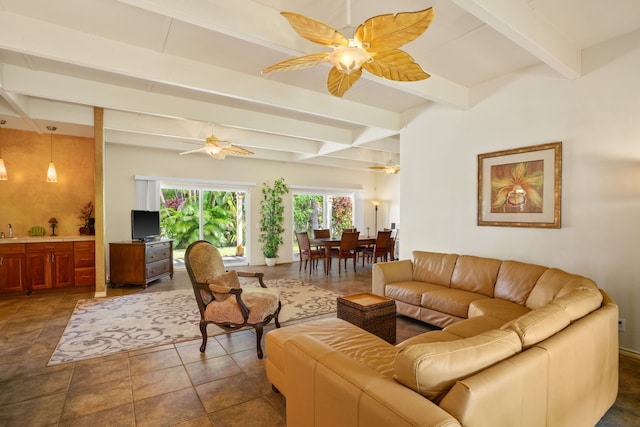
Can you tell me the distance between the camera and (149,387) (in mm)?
2492

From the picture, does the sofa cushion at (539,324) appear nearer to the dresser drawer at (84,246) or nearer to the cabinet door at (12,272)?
the dresser drawer at (84,246)

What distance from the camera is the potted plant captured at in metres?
8.17

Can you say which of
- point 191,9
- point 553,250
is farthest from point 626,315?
point 191,9

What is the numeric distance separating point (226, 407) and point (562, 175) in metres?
3.93

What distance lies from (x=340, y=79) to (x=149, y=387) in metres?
2.86

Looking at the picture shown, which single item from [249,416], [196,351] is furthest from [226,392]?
[196,351]

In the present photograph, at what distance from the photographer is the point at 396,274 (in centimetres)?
428

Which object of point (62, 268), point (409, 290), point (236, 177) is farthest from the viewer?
point (236, 177)

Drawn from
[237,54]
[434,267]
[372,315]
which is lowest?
[372,315]

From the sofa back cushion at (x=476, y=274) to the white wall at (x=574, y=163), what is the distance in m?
0.41

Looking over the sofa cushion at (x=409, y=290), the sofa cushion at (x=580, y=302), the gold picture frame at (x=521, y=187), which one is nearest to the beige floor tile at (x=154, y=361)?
the sofa cushion at (x=409, y=290)

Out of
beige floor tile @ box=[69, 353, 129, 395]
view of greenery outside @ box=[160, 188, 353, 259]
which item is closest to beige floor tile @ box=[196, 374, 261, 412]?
beige floor tile @ box=[69, 353, 129, 395]

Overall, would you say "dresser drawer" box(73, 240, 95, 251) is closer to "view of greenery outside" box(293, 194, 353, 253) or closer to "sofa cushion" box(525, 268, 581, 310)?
"view of greenery outside" box(293, 194, 353, 253)

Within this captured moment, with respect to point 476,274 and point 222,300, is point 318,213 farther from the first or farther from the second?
point 222,300
